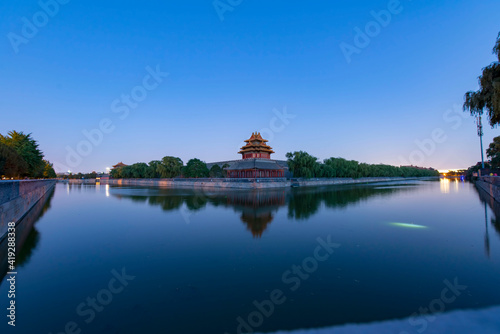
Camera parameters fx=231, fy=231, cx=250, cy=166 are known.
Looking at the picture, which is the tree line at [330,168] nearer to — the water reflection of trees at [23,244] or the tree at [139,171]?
the water reflection of trees at [23,244]

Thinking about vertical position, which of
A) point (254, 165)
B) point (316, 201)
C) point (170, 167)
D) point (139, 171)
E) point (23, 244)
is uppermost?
point (170, 167)

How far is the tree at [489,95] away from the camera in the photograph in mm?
9969

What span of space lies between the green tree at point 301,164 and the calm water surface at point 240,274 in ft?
124

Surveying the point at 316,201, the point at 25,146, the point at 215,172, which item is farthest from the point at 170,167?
the point at 316,201

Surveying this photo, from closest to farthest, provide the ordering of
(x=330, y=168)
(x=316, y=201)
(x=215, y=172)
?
(x=316, y=201) → (x=215, y=172) → (x=330, y=168)

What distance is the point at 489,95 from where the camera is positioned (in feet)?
37.4

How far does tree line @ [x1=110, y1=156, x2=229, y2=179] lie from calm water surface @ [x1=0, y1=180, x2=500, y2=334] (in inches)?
1586

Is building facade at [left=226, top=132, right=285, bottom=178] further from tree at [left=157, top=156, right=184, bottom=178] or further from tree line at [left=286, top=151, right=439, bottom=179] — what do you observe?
tree at [left=157, top=156, right=184, bottom=178]

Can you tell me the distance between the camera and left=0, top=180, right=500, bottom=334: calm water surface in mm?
4414

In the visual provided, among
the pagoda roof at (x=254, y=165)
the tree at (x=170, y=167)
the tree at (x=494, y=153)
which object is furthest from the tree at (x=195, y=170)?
the tree at (x=494, y=153)

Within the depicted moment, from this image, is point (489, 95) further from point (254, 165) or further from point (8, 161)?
point (8, 161)

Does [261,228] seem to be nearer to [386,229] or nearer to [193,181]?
[386,229]

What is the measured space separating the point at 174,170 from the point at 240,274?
5724 centimetres

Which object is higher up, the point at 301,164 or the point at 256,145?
the point at 256,145
